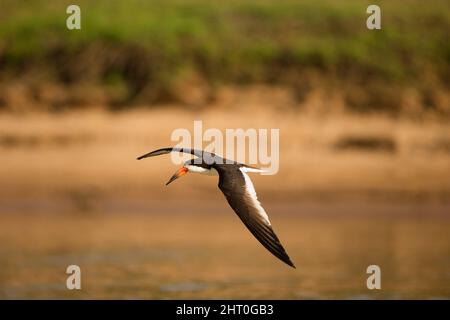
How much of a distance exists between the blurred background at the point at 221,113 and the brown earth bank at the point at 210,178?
22 millimetres

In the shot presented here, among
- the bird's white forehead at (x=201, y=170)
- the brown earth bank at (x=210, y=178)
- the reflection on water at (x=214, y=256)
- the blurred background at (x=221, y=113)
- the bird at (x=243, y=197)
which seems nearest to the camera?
the bird at (x=243, y=197)

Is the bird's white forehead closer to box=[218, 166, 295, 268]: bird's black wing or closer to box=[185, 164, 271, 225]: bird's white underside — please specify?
box=[185, 164, 271, 225]: bird's white underside

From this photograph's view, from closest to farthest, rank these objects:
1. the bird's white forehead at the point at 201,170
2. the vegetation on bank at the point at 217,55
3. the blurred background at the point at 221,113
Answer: the bird's white forehead at the point at 201,170 < the blurred background at the point at 221,113 < the vegetation on bank at the point at 217,55

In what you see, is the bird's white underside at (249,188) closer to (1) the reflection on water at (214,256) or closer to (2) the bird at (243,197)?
(2) the bird at (243,197)

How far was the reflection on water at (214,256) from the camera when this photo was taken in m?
12.4

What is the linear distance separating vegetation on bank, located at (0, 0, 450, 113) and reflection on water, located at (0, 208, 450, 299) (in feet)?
8.09

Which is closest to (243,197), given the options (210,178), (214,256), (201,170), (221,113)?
(201,170)

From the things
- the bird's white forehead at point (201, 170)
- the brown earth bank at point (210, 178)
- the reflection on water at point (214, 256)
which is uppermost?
the brown earth bank at point (210, 178)

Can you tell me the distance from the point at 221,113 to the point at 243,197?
28.1 ft

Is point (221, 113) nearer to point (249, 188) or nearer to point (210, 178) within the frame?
point (210, 178)

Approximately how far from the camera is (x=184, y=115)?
732 inches

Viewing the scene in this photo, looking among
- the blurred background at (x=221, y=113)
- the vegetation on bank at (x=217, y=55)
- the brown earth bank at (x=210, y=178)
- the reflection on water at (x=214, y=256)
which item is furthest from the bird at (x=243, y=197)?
the vegetation on bank at (x=217, y=55)

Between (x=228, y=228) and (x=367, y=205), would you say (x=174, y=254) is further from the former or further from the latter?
(x=367, y=205)
